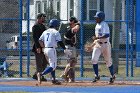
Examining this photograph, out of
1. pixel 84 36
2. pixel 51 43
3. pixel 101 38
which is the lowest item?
pixel 84 36

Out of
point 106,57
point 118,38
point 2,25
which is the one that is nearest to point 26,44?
point 2,25

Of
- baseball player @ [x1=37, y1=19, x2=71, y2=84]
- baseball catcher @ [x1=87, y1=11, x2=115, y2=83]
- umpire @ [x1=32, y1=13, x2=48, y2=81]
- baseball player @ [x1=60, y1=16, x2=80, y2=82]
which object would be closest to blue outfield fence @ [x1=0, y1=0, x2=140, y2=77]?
umpire @ [x1=32, y1=13, x2=48, y2=81]

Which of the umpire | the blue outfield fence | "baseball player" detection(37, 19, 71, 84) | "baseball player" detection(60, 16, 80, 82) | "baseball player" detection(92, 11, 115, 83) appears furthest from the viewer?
the blue outfield fence

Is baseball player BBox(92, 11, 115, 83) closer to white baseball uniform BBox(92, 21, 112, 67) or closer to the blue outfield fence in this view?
white baseball uniform BBox(92, 21, 112, 67)

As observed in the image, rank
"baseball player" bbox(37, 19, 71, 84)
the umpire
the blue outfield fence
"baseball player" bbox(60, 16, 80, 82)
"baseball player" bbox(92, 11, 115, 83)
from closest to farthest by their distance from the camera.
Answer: "baseball player" bbox(37, 19, 71, 84) → "baseball player" bbox(92, 11, 115, 83) → "baseball player" bbox(60, 16, 80, 82) → the umpire → the blue outfield fence

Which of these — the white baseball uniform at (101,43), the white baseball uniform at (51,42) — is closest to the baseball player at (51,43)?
the white baseball uniform at (51,42)

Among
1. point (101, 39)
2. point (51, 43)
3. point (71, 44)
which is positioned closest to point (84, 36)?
point (71, 44)

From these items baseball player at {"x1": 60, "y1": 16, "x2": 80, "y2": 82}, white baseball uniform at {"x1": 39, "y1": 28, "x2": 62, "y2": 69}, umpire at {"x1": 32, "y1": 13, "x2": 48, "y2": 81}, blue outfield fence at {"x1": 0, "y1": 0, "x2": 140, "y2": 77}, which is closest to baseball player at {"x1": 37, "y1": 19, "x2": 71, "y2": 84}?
white baseball uniform at {"x1": 39, "y1": 28, "x2": 62, "y2": 69}

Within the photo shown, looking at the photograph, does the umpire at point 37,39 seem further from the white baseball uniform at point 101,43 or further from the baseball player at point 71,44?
the white baseball uniform at point 101,43

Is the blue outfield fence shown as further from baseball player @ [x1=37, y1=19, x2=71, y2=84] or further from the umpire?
baseball player @ [x1=37, y1=19, x2=71, y2=84]

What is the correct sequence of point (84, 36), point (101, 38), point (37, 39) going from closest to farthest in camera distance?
point (101, 38) < point (37, 39) < point (84, 36)

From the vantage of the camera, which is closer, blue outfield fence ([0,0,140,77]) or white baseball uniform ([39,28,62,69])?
white baseball uniform ([39,28,62,69])

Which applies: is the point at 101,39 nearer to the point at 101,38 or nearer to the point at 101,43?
the point at 101,38

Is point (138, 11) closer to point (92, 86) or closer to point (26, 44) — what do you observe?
point (26, 44)
